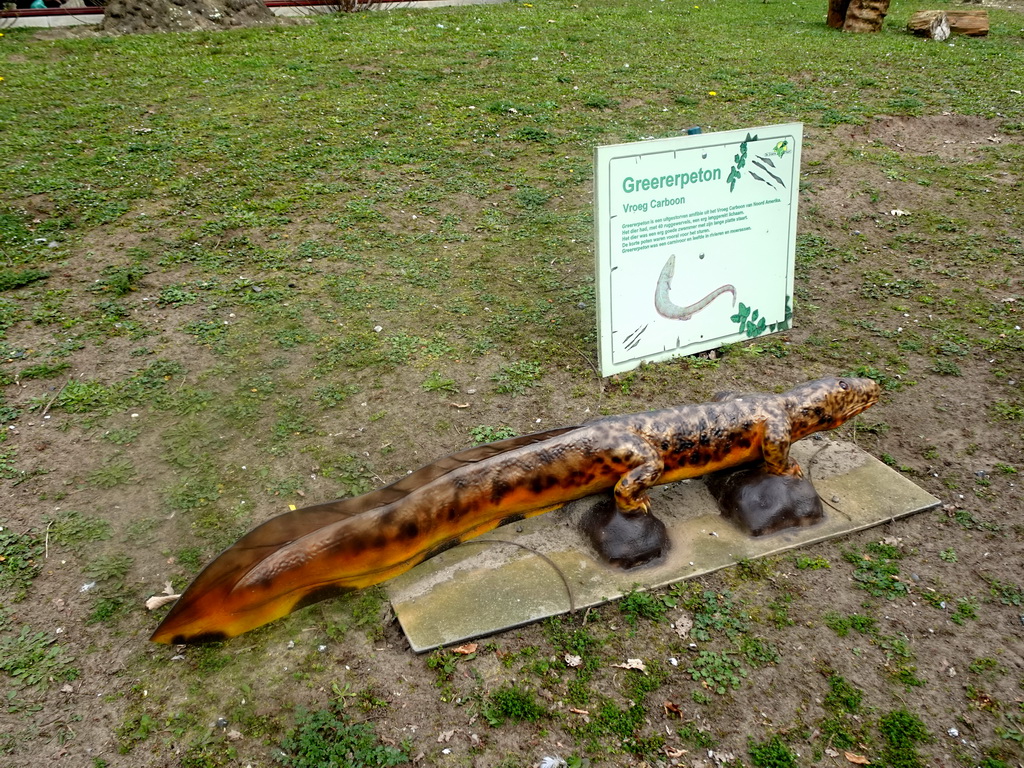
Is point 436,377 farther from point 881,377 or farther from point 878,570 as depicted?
point 881,377

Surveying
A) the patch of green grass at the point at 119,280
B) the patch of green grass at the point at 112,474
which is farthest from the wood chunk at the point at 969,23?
the patch of green grass at the point at 112,474

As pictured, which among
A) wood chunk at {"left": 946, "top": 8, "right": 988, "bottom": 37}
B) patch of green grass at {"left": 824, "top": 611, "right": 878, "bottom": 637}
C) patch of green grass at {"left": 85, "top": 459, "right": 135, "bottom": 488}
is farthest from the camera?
wood chunk at {"left": 946, "top": 8, "right": 988, "bottom": 37}

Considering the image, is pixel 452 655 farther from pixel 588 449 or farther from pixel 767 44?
pixel 767 44

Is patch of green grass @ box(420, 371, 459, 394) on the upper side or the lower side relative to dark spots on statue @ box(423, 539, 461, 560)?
upper

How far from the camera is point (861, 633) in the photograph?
329cm

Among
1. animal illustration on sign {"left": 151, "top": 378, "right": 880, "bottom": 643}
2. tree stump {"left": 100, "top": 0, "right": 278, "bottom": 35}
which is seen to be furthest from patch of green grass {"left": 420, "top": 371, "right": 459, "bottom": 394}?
tree stump {"left": 100, "top": 0, "right": 278, "bottom": 35}

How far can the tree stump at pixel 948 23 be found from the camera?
42.9 feet

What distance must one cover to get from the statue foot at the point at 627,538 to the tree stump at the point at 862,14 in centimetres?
1319

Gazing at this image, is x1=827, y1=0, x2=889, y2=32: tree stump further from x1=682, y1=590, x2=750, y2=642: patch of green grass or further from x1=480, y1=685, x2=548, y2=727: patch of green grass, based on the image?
x1=480, y1=685, x2=548, y2=727: patch of green grass

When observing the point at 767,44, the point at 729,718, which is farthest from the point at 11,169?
the point at 767,44

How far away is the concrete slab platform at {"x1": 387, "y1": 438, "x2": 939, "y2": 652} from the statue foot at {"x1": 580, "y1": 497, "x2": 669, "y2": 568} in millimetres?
53

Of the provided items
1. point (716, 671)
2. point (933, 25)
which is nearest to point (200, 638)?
point (716, 671)

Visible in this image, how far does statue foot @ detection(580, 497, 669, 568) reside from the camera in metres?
3.55

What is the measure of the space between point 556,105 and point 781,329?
530cm
